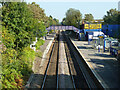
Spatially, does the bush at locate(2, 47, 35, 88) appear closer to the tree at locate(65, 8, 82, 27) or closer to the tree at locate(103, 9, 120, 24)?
the tree at locate(103, 9, 120, 24)

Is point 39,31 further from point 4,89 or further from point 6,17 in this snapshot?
point 4,89

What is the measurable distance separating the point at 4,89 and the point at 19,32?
630cm

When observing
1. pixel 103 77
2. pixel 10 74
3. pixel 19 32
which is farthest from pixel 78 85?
pixel 19 32

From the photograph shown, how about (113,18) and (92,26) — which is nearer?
(92,26)

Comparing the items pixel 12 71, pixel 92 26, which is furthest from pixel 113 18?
pixel 12 71

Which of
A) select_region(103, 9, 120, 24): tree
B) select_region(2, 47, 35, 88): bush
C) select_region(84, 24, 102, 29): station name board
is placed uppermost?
select_region(103, 9, 120, 24): tree

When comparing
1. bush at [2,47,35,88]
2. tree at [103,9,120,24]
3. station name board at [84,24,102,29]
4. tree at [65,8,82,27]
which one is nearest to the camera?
bush at [2,47,35,88]

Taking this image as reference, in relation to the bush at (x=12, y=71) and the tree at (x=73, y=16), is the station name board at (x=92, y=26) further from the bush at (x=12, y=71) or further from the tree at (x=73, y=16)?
the bush at (x=12, y=71)

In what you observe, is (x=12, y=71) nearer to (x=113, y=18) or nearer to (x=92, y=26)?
(x=92, y=26)

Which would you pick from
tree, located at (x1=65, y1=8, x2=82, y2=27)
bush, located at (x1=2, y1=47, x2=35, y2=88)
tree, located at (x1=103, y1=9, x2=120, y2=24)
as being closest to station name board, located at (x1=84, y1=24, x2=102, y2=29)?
tree, located at (x1=103, y1=9, x2=120, y2=24)

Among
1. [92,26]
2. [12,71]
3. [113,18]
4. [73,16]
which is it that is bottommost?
[12,71]

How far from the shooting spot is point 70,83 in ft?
38.6

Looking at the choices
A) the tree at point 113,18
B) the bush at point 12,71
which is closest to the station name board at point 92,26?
the tree at point 113,18

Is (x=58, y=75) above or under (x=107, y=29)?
under
